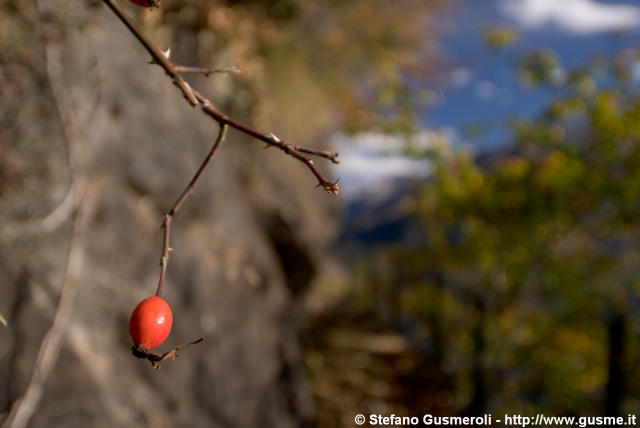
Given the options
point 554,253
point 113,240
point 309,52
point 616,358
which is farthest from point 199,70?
point 309,52

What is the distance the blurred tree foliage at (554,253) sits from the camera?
8.98ft

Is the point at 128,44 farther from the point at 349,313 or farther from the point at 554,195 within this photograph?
the point at 349,313

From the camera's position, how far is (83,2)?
1.44 m

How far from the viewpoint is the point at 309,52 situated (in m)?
4.90

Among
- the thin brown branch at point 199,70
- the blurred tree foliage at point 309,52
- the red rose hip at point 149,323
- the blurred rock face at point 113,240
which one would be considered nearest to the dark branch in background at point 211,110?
the thin brown branch at point 199,70

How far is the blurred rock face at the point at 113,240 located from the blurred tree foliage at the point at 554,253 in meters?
1.78

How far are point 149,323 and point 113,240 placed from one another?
115cm

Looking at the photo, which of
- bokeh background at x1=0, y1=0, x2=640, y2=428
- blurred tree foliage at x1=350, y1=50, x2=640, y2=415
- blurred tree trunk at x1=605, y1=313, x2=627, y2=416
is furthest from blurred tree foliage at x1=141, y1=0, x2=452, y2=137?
blurred tree trunk at x1=605, y1=313, x2=627, y2=416

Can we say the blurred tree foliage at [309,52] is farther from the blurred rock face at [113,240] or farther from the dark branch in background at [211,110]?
the dark branch in background at [211,110]

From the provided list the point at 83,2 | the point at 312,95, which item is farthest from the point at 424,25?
the point at 83,2

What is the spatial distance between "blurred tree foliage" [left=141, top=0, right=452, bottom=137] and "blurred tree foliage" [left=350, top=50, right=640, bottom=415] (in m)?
1.26

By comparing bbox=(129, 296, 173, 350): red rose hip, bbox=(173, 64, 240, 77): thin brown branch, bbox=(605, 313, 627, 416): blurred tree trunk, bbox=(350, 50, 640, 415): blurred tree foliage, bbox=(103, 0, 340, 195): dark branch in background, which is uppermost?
bbox=(350, 50, 640, 415): blurred tree foliage

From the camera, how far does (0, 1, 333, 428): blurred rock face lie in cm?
122

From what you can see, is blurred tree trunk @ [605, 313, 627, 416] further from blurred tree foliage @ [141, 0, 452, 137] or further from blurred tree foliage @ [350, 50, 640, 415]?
blurred tree foliage @ [141, 0, 452, 137]
